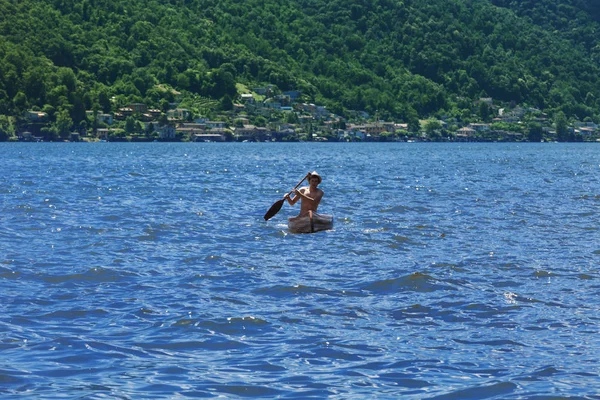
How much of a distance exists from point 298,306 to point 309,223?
1227 cm

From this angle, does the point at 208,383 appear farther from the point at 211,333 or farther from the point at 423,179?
the point at 423,179

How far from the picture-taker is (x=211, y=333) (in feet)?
52.3

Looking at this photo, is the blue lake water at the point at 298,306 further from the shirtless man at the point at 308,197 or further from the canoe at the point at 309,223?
the shirtless man at the point at 308,197

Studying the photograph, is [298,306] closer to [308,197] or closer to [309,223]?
[309,223]

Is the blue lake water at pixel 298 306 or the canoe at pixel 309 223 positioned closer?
the blue lake water at pixel 298 306

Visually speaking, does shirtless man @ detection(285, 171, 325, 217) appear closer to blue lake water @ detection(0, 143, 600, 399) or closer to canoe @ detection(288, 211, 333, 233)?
canoe @ detection(288, 211, 333, 233)

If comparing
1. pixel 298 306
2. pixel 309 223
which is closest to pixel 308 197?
pixel 309 223

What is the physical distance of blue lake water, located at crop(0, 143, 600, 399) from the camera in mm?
13359

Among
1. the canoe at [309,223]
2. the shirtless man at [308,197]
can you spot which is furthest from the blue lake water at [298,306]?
the shirtless man at [308,197]

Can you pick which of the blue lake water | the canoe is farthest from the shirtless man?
the blue lake water

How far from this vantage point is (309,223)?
30.4 metres

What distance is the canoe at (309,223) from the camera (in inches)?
1198

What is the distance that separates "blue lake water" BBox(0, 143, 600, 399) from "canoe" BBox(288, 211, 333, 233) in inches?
14.2

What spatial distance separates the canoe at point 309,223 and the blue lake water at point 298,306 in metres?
0.36
